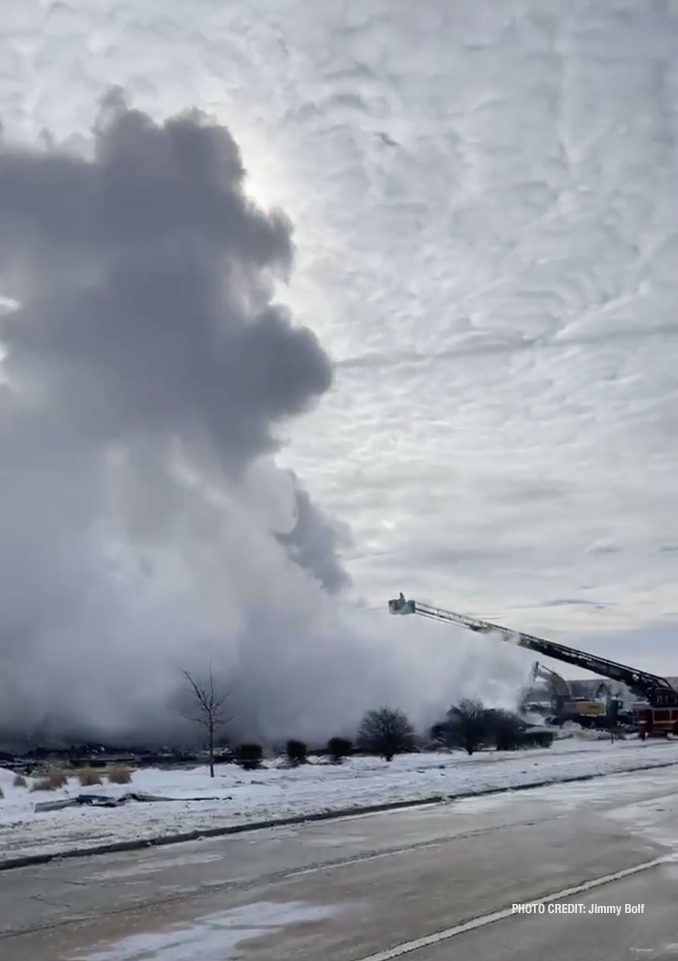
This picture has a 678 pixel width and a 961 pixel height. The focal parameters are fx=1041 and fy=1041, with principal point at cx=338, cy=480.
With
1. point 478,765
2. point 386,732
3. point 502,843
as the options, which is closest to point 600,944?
point 502,843

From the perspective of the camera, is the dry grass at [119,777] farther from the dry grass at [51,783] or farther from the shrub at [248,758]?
the shrub at [248,758]

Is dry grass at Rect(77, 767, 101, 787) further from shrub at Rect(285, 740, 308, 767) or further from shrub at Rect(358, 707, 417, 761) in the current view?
shrub at Rect(358, 707, 417, 761)

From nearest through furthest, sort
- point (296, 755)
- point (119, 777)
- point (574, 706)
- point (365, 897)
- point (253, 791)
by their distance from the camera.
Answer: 1. point (365, 897)
2. point (253, 791)
3. point (119, 777)
4. point (296, 755)
5. point (574, 706)

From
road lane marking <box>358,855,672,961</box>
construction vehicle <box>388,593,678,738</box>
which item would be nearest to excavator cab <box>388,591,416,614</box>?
construction vehicle <box>388,593,678,738</box>

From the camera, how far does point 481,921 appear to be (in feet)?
28.7

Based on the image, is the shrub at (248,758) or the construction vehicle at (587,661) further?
the construction vehicle at (587,661)

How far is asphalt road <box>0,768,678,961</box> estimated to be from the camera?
25.9ft

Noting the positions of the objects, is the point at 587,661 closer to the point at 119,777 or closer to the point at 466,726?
the point at 466,726

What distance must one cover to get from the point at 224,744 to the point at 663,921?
172 feet

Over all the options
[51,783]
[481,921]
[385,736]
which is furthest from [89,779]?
[481,921]

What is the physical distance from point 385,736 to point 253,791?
17.9m

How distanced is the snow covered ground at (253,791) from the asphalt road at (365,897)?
186 cm

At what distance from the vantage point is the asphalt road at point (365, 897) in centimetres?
791

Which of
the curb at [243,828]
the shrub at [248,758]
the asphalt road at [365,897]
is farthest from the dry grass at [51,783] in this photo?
the asphalt road at [365,897]
